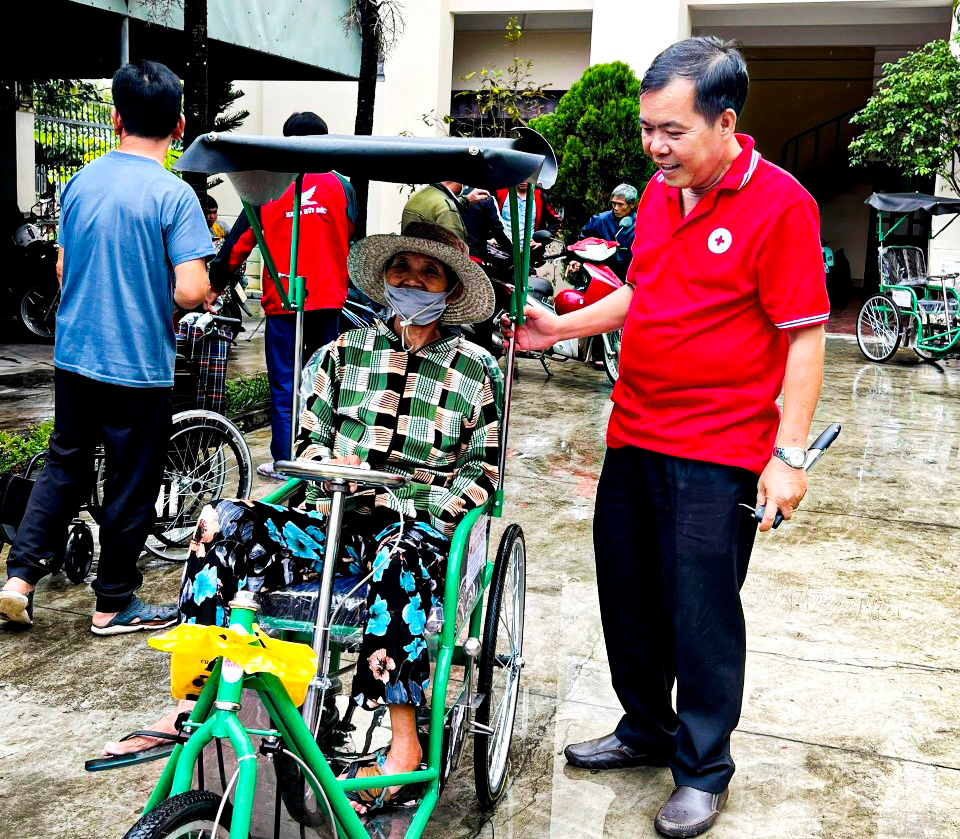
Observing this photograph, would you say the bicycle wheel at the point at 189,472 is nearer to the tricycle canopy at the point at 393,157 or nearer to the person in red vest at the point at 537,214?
the tricycle canopy at the point at 393,157

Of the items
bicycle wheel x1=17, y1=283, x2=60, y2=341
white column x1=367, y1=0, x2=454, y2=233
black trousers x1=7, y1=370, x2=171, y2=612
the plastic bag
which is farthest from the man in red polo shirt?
white column x1=367, y1=0, x2=454, y2=233

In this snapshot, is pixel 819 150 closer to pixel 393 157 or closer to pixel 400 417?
pixel 400 417

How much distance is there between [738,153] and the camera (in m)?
2.77

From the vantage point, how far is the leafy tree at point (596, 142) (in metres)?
12.1

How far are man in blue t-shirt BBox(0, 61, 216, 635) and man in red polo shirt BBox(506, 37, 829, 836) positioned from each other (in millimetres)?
1409

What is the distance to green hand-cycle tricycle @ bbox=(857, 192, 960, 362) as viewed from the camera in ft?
38.2

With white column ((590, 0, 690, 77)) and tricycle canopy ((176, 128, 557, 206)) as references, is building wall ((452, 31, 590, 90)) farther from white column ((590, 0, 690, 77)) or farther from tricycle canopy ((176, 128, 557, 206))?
tricycle canopy ((176, 128, 557, 206))

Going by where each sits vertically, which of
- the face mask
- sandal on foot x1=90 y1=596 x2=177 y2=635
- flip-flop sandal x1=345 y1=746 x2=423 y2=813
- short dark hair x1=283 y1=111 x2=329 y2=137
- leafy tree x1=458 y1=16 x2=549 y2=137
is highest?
leafy tree x1=458 y1=16 x2=549 y2=137

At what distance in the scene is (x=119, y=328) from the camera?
380 cm

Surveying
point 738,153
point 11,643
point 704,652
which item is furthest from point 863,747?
point 11,643

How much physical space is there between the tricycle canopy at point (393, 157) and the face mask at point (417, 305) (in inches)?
12.4

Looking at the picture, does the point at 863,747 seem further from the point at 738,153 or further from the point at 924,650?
the point at 738,153

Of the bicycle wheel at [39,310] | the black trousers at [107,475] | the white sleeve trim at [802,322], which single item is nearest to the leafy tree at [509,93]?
the bicycle wheel at [39,310]

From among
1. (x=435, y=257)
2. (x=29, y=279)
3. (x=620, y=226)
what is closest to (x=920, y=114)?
(x=620, y=226)
